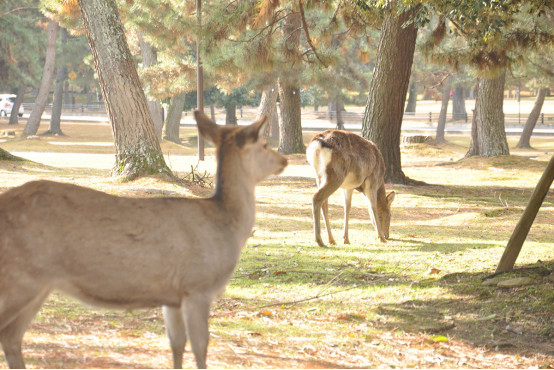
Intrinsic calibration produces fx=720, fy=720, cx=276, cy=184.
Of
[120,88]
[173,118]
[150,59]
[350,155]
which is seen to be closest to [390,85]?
[120,88]

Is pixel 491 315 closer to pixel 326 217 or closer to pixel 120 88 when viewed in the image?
pixel 326 217

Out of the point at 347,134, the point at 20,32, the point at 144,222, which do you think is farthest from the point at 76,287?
the point at 20,32

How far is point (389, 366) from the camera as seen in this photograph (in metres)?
5.36

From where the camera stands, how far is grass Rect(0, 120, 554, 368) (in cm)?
515

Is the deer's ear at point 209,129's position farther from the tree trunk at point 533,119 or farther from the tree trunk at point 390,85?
the tree trunk at point 533,119

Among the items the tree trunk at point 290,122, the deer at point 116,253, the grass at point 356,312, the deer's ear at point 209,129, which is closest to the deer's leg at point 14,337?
the deer at point 116,253

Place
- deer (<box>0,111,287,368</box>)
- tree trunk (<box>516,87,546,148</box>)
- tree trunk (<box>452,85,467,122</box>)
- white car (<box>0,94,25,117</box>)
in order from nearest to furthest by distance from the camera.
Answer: deer (<box>0,111,287,368</box>) → tree trunk (<box>516,87,546,148</box>) → tree trunk (<box>452,85,467,122</box>) → white car (<box>0,94,25,117</box>)

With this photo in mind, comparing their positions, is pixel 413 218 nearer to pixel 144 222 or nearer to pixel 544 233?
pixel 544 233

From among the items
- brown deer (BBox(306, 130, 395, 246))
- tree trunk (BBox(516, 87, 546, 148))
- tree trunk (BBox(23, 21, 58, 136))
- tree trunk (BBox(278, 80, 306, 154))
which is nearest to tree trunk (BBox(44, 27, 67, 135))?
tree trunk (BBox(23, 21, 58, 136))

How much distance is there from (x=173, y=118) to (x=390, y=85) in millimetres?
23814

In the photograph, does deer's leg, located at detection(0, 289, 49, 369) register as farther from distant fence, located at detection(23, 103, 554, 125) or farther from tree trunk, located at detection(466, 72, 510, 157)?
distant fence, located at detection(23, 103, 554, 125)

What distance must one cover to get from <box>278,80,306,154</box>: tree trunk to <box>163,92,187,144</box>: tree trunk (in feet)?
40.6

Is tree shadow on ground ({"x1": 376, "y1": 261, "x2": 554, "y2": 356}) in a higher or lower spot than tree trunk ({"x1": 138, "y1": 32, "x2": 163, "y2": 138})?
lower

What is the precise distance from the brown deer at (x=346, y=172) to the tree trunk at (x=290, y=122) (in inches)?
669
